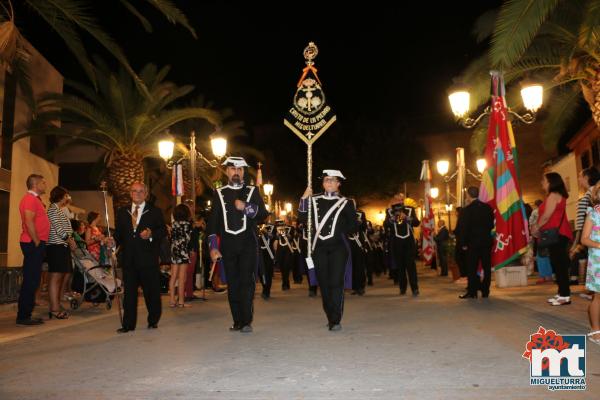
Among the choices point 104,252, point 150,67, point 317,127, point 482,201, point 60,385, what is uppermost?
point 150,67

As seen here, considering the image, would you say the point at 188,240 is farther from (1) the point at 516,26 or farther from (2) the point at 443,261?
(2) the point at 443,261

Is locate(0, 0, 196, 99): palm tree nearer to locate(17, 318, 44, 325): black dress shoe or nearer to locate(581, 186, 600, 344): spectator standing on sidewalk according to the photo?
locate(17, 318, 44, 325): black dress shoe

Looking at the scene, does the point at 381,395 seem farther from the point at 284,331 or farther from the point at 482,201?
the point at 482,201

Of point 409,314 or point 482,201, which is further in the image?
point 482,201

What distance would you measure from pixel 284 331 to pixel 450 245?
11.9 meters

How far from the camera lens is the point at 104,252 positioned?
13.5 metres

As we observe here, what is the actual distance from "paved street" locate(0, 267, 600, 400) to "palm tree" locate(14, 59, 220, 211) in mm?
11954

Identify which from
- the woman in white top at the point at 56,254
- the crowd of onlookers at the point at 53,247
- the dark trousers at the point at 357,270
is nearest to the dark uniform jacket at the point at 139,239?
the crowd of onlookers at the point at 53,247

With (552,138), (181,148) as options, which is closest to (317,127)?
(552,138)

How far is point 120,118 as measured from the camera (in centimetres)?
2055

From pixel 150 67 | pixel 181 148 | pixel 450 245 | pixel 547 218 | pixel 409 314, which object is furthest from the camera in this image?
pixel 181 148

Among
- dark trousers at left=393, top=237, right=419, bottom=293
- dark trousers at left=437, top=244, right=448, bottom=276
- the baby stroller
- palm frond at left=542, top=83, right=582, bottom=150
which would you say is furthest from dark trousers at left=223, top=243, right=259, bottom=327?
dark trousers at left=437, top=244, right=448, bottom=276

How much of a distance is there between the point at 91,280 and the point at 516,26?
349 inches

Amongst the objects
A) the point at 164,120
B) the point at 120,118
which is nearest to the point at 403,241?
the point at 164,120
